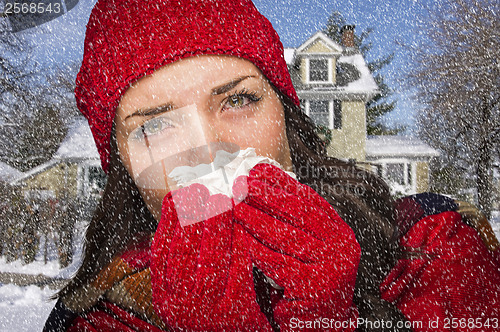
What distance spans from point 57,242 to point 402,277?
290 inches

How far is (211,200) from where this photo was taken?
33.0 inches

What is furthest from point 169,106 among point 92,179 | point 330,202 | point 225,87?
point 92,179

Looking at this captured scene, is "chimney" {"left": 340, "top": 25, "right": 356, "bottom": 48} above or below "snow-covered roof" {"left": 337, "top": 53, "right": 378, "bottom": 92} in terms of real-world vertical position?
above

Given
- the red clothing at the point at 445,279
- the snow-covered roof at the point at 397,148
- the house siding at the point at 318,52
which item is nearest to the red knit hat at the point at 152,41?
the red clothing at the point at 445,279

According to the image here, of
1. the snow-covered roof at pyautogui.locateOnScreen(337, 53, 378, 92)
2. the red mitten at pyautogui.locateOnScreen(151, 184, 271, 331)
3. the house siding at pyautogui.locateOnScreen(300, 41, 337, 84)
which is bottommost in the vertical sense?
the snow-covered roof at pyautogui.locateOnScreen(337, 53, 378, 92)

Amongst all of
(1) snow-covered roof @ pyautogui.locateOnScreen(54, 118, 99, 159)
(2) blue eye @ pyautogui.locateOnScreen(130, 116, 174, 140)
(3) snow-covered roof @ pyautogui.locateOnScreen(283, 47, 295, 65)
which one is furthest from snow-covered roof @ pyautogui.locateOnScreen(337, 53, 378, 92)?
(2) blue eye @ pyautogui.locateOnScreen(130, 116, 174, 140)

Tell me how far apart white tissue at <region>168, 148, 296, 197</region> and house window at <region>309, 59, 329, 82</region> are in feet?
42.4

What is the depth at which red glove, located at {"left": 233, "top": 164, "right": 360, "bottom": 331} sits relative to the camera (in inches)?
32.6

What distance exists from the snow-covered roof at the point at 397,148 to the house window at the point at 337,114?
2.35m

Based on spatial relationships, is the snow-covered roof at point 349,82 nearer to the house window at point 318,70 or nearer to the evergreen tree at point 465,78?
the house window at point 318,70

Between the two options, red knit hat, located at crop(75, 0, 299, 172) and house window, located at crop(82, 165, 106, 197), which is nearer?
red knit hat, located at crop(75, 0, 299, 172)

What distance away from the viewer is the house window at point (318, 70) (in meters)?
13.5

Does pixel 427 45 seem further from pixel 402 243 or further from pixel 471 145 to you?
pixel 402 243

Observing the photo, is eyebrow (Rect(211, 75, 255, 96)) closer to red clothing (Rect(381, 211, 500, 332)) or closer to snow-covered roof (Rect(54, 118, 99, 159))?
red clothing (Rect(381, 211, 500, 332))
